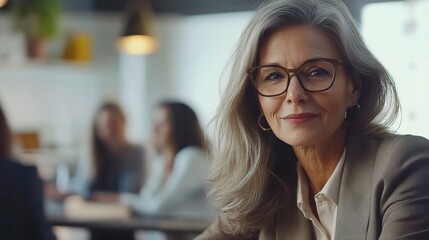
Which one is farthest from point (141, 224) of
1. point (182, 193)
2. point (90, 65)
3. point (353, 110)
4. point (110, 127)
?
point (90, 65)

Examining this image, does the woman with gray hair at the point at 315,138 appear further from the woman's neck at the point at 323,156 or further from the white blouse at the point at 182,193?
the white blouse at the point at 182,193

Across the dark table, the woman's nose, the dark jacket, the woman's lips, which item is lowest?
the dark table

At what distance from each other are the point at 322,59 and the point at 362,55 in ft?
0.30

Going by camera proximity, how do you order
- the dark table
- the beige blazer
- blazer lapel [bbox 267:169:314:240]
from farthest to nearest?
the dark table → blazer lapel [bbox 267:169:314:240] → the beige blazer

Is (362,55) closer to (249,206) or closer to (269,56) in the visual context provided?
(269,56)

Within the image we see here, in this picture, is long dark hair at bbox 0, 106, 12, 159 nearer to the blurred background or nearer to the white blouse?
the white blouse

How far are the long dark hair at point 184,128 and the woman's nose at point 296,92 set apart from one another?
3060mm

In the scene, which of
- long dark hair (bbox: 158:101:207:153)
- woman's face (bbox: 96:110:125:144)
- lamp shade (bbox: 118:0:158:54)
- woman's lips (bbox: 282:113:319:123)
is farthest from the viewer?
lamp shade (bbox: 118:0:158:54)

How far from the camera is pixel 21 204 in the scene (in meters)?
2.84

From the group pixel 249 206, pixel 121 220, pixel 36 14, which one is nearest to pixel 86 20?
pixel 36 14

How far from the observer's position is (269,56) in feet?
4.92

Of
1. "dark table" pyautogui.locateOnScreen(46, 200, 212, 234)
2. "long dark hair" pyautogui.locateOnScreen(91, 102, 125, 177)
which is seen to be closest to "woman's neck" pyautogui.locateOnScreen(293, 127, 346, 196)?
"dark table" pyautogui.locateOnScreen(46, 200, 212, 234)

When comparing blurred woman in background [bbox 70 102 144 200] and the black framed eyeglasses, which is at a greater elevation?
the black framed eyeglasses

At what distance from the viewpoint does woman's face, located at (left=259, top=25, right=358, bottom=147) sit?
146 centimetres
